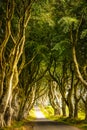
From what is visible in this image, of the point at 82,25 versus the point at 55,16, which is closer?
the point at 82,25

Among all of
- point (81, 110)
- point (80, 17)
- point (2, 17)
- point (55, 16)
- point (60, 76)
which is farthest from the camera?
point (81, 110)

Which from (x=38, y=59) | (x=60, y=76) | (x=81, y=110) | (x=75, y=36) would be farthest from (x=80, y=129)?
(x=81, y=110)

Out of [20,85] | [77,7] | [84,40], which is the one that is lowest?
[20,85]

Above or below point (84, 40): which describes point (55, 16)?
above

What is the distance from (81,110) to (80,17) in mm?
44926

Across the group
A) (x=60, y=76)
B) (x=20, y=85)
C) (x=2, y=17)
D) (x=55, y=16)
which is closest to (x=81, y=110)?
(x=60, y=76)

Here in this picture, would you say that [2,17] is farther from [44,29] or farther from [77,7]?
[44,29]

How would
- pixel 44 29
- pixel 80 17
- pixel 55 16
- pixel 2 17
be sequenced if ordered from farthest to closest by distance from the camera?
pixel 44 29, pixel 55 16, pixel 80 17, pixel 2 17

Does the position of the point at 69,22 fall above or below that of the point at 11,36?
above

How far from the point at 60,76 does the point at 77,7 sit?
82.8ft

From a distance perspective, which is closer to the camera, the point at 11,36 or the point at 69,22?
the point at 11,36

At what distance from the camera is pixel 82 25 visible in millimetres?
32562

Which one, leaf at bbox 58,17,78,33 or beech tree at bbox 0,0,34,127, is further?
leaf at bbox 58,17,78,33

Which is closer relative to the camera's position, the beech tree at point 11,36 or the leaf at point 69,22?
the beech tree at point 11,36
